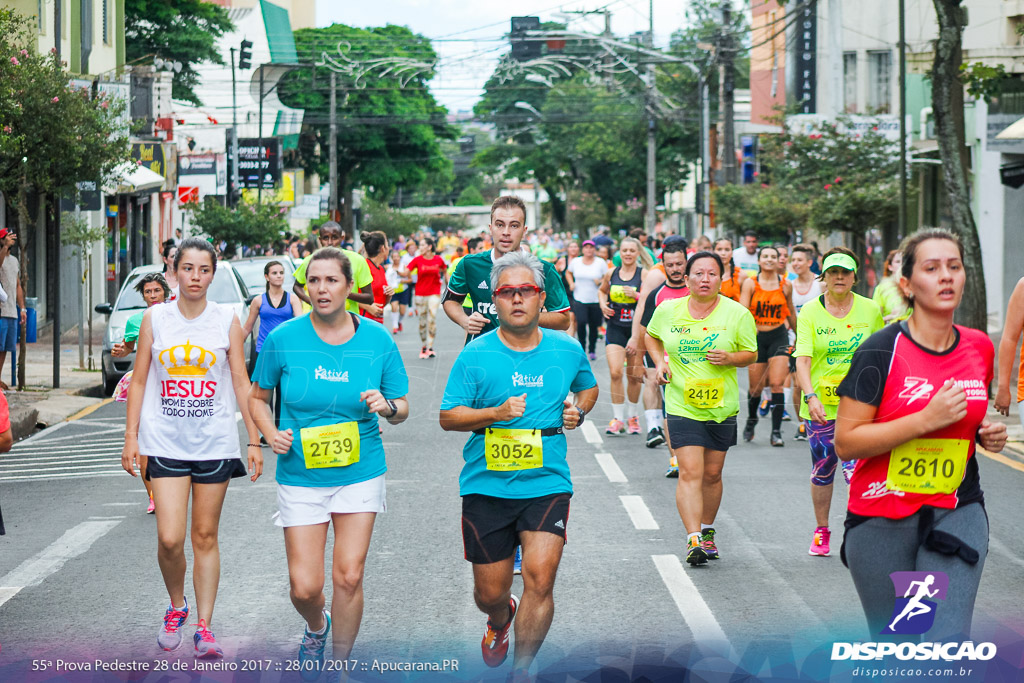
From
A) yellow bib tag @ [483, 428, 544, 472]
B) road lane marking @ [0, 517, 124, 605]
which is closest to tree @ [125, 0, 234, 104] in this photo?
road lane marking @ [0, 517, 124, 605]

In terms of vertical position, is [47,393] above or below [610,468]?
above

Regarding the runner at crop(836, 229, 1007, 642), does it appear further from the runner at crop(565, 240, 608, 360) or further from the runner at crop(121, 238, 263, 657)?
the runner at crop(565, 240, 608, 360)

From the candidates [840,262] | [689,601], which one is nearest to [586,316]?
[840,262]

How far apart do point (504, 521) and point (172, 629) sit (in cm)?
159

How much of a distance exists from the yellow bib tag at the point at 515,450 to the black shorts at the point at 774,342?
25.0ft

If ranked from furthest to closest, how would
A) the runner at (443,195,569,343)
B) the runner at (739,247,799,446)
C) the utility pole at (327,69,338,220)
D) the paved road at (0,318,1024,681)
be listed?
the utility pole at (327,69,338,220), the runner at (739,247,799,446), the runner at (443,195,569,343), the paved road at (0,318,1024,681)

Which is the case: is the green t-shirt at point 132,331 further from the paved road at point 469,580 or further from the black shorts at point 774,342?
the black shorts at point 774,342

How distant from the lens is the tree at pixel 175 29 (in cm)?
4434

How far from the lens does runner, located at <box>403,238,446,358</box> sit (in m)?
20.8

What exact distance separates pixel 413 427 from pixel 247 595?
6.83 m

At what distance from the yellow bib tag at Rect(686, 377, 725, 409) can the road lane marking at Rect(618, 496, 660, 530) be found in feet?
4.25

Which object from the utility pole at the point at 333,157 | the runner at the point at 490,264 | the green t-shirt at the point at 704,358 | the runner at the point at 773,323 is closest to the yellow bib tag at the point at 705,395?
the green t-shirt at the point at 704,358

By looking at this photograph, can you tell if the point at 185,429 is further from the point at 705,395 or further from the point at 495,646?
the point at 705,395

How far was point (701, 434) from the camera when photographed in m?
8.00
